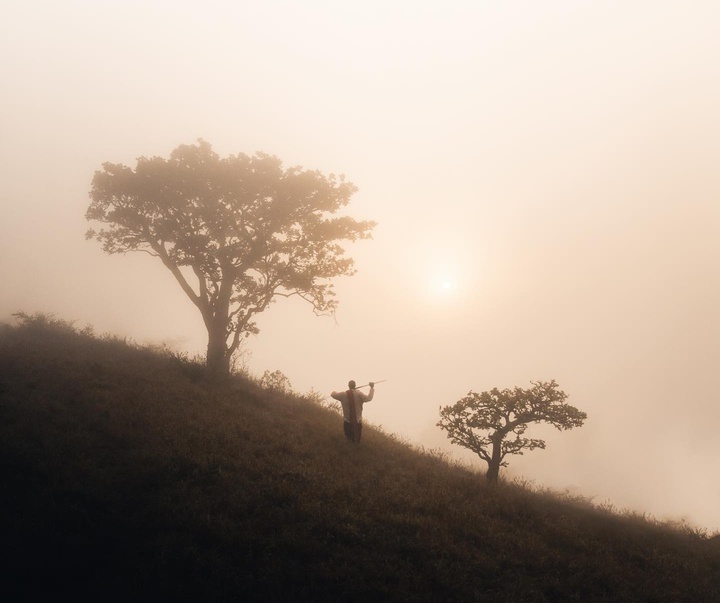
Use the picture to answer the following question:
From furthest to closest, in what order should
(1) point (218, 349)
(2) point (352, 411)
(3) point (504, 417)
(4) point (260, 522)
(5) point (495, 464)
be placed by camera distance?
(1) point (218, 349), (3) point (504, 417), (5) point (495, 464), (2) point (352, 411), (4) point (260, 522)

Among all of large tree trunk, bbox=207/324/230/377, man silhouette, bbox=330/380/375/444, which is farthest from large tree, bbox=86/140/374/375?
man silhouette, bbox=330/380/375/444

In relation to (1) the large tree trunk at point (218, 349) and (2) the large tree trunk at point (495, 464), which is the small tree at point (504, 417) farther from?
(1) the large tree trunk at point (218, 349)

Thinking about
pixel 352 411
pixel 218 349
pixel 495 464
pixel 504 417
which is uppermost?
pixel 218 349

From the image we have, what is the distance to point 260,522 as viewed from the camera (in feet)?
27.8

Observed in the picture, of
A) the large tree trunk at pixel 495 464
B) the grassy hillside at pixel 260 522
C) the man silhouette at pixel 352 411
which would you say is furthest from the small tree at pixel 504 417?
the man silhouette at pixel 352 411

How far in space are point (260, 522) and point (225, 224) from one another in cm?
1735

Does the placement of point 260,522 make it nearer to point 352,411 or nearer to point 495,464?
point 352,411

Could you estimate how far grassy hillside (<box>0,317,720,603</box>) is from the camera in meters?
6.93

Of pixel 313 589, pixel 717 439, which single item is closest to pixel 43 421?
pixel 313 589

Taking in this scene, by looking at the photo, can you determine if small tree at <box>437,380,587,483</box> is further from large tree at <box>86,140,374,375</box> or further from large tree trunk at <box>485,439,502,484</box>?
large tree at <box>86,140,374,375</box>

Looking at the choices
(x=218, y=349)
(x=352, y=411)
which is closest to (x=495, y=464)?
(x=352, y=411)

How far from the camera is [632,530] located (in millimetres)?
11922

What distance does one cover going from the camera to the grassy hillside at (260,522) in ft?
22.7

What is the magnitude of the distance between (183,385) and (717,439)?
590 feet
